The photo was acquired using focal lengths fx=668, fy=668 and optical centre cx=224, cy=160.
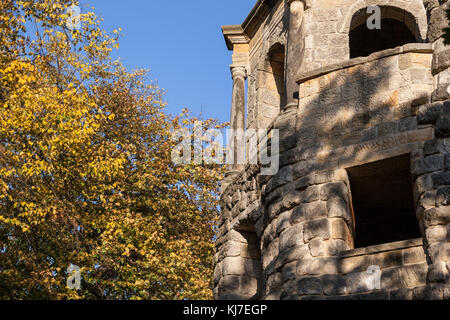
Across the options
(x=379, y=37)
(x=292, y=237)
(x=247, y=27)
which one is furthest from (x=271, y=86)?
(x=292, y=237)

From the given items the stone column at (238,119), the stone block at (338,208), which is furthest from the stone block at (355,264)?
the stone column at (238,119)

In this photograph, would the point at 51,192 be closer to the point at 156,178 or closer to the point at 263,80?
the point at 156,178

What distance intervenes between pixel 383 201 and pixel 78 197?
7.89m

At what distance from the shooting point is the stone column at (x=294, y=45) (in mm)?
8883

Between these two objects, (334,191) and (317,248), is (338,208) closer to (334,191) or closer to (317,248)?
(334,191)

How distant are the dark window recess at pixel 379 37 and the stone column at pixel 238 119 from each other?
213 cm

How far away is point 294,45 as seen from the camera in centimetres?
916

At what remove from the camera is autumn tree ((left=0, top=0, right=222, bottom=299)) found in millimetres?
12328
